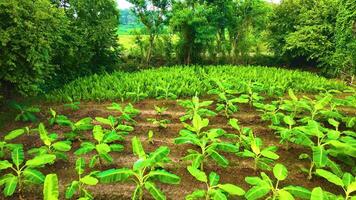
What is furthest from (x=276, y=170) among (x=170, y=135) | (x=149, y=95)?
(x=149, y=95)

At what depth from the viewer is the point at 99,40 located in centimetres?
1499

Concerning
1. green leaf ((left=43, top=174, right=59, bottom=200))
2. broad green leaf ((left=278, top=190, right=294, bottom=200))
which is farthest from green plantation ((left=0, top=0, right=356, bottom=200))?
broad green leaf ((left=278, top=190, right=294, bottom=200))

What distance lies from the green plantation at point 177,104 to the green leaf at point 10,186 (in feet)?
0.06

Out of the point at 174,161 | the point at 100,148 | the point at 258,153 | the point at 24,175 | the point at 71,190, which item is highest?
the point at 100,148

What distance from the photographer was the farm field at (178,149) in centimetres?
534

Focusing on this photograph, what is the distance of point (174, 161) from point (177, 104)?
3.57 m

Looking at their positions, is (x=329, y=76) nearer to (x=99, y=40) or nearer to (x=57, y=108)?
(x=99, y=40)

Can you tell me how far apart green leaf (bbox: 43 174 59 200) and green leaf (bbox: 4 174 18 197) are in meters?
0.71

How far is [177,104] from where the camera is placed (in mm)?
10227

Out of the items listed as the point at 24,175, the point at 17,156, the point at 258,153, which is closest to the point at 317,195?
the point at 258,153

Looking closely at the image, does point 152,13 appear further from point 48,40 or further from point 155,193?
point 155,193

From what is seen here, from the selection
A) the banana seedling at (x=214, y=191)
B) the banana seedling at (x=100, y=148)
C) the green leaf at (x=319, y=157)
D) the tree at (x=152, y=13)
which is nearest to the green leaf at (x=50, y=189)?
the banana seedling at (x=100, y=148)

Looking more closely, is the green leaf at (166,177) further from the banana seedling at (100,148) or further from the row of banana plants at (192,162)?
the banana seedling at (100,148)

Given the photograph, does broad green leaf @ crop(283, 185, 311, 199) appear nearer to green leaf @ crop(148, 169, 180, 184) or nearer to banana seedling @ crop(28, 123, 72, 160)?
green leaf @ crop(148, 169, 180, 184)
